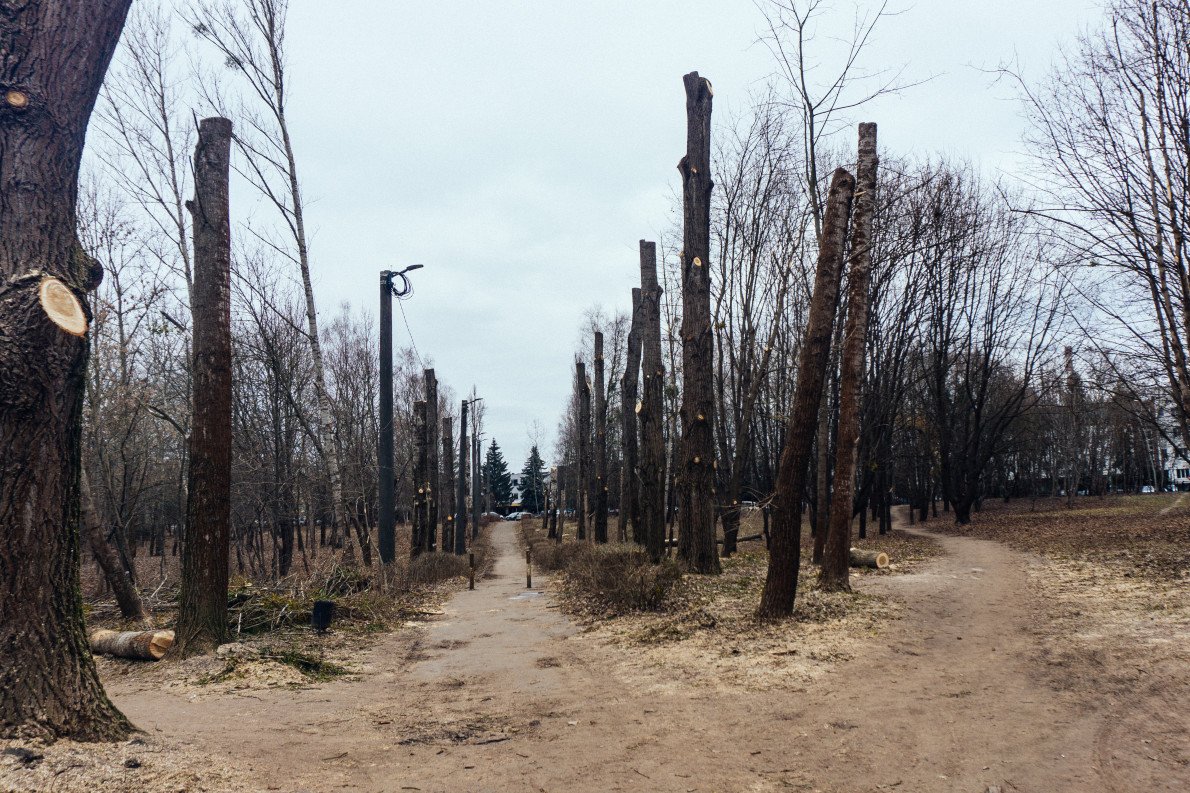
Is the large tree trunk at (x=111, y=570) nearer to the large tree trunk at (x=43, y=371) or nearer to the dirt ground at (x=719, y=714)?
the dirt ground at (x=719, y=714)

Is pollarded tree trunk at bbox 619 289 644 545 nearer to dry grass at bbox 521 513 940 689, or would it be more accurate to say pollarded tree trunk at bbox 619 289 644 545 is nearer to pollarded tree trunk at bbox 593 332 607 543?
pollarded tree trunk at bbox 593 332 607 543

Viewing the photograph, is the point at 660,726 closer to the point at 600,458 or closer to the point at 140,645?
the point at 140,645

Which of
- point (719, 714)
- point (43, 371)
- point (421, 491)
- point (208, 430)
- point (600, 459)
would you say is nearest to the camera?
point (43, 371)

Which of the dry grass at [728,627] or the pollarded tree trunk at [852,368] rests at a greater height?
the pollarded tree trunk at [852,368]

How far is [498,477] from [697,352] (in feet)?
263

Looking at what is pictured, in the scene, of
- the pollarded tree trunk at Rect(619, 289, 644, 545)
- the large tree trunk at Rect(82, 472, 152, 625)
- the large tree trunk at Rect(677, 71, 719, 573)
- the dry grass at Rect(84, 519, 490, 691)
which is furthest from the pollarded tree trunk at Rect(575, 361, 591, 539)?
the large tree trunk at Rect(82, 472, 152, 625)

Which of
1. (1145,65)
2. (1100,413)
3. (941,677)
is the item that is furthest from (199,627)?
(1100,413)

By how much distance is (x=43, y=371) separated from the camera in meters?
4.47

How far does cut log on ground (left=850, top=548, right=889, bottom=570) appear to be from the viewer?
52.8 ft

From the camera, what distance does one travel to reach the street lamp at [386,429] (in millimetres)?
16016

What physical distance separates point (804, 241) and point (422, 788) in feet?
64.6

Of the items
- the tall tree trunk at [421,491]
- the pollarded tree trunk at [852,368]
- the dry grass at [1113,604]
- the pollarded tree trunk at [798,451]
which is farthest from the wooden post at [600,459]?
the pollarded tree trunk at [798,451]

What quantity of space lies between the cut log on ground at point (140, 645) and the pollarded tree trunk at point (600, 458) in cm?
1656

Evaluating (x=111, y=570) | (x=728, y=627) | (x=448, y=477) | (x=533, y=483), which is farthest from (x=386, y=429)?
(x=533, y=483)
